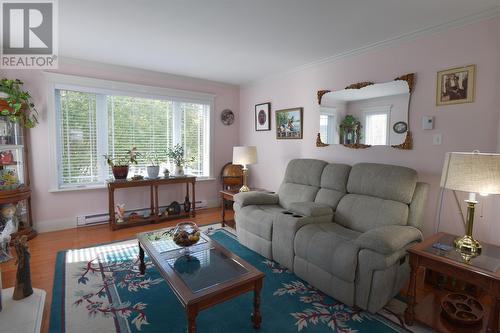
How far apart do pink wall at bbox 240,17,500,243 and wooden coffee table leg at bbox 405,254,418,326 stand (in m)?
1.01

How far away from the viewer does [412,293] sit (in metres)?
1.81

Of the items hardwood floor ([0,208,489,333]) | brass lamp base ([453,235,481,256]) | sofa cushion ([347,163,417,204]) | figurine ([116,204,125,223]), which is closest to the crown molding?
sofa cushion ([347,163,417,204])

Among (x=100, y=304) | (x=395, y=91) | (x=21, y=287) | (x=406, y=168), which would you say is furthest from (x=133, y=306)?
(x=395, y=91)

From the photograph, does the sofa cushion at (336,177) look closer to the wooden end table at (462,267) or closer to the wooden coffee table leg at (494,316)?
the wooden end table at (462,267)

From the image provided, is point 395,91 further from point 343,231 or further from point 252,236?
point 252,236

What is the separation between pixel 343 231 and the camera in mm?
2502

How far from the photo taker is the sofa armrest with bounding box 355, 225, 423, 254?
1.86 metres

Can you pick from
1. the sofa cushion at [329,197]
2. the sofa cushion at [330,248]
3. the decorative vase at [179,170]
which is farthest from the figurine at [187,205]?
the sofa cushion at [330,248]

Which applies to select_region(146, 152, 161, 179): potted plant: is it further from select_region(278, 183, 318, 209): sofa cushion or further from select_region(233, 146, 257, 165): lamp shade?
select_region(278, 183, 318, 209): sofa cushion

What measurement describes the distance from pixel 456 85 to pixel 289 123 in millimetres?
2125

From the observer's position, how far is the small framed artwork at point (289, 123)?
3932 mm

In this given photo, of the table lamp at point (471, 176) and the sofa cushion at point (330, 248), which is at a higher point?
the table lamp at point (471, 176)

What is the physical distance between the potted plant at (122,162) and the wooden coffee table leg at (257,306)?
289 centimetres

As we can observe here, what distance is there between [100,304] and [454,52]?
3.68m
